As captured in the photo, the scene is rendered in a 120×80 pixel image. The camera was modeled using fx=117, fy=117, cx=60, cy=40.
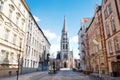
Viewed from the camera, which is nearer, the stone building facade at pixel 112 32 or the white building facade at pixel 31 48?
the stone building facade at pixel 112 32

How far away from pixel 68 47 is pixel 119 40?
315ft

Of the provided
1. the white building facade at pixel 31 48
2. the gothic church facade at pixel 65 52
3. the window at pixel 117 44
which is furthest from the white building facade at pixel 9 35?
the gothic church facade at pixel 65 52

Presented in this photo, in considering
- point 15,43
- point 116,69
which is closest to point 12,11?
point 15,43

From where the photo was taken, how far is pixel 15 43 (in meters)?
23.4

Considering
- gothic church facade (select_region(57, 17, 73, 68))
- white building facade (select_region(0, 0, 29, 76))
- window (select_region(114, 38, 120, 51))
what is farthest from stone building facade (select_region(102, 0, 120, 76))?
gothic church facade (select_region(57, 17, 73, 68))

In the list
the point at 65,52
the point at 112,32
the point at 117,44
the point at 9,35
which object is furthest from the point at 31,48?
the point at 65,52

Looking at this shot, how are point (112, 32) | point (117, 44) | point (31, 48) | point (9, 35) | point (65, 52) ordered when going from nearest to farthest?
point (117, 44), point (112, 32), point (9, 35), point (31, 48), point (65, 52)

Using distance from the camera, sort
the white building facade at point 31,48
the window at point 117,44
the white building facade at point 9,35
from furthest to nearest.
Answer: the white building facade at point 31,48, the white building facade at point 9,35, the window at point 117,44

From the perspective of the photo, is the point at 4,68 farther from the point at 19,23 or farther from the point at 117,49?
the point at 117,49

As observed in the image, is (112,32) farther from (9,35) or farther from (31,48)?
(31,48)

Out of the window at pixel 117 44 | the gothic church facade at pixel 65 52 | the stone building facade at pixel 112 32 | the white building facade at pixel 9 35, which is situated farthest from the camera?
the gothic church facade at pixel 65 52

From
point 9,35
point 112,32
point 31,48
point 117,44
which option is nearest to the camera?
point 117,44

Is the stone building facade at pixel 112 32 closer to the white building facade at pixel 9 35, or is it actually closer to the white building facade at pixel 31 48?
the white building facade at pixel 9 35

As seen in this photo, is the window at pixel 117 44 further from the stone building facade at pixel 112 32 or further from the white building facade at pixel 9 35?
the white building facade at pixel 9 35
